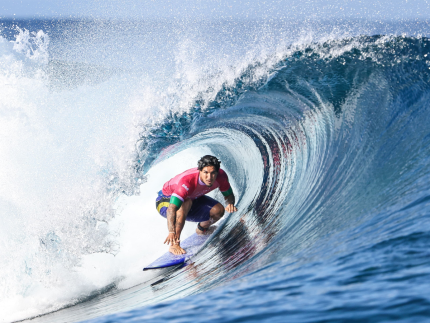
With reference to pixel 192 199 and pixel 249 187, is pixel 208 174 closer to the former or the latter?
pixel 192 199

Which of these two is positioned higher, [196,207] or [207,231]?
[196,207]

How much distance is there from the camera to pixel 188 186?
4.59 meters

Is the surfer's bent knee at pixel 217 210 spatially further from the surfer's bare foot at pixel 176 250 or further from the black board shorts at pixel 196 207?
the surfer's bare foot at pixel 176 250

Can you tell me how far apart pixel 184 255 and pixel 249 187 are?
2420mm

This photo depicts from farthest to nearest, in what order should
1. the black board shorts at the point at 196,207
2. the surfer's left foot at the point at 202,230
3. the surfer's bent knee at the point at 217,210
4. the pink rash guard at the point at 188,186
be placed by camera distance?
the surfer's left foot at the point at 202,230, the surfer's bent knee at the point at 217,210, the black board shorts at the point at 196,207, the pink rash guard at the point at 188,186

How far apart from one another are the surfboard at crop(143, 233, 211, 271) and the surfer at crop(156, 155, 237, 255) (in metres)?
0.19

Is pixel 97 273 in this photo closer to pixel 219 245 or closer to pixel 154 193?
pixel 219 245

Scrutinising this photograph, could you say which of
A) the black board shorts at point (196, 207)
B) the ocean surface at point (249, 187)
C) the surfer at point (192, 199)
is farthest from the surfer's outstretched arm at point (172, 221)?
the black board shorts at point (196, 207)

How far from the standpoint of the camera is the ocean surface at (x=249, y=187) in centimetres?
216

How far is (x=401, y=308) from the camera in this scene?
1575 mm

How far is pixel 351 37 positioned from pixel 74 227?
5153mm

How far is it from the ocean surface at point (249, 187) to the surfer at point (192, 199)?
0.35 meters

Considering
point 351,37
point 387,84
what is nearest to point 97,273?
point 387,84

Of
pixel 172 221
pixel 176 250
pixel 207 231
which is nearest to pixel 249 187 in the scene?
pixel 207 231
